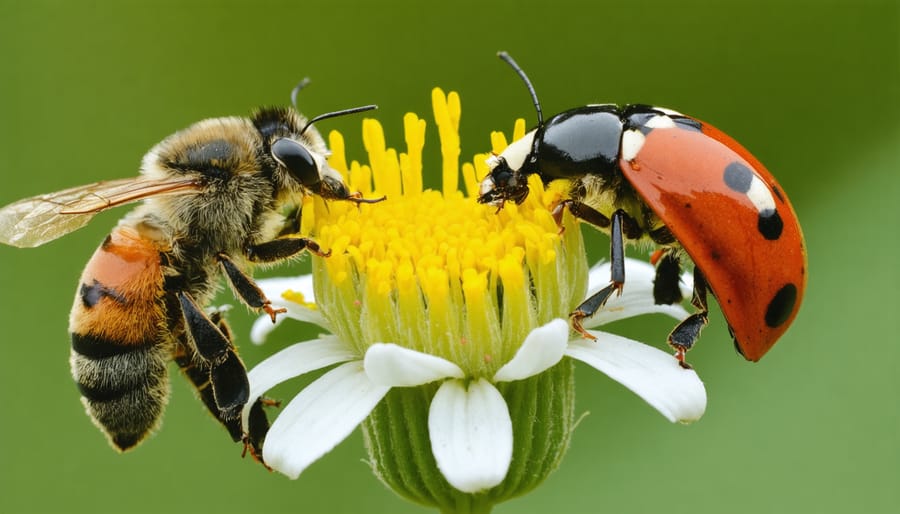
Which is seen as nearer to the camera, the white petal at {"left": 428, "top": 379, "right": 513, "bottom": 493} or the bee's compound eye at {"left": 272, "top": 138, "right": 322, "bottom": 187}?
the white petal at {"left": 428, "top": 379, "right": 513, "bottom": 493}

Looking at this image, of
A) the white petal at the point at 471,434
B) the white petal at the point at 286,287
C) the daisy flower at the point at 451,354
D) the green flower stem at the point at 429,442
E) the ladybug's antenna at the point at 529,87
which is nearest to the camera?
the white petal at the point at 471,434

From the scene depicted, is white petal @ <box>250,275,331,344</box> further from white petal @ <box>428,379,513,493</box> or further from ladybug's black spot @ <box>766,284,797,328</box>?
ladybug's black spot @ <box>766,284,797,328</box>

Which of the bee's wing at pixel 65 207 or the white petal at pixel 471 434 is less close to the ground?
the bee's wing at pixel 65 207

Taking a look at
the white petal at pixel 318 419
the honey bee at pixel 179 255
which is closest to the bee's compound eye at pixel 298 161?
the honey bee at pixel 179 255

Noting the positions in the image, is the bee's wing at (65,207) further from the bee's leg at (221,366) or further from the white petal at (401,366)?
the white petal at (401,366)

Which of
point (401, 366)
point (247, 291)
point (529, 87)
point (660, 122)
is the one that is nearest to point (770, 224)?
point (660, 122)

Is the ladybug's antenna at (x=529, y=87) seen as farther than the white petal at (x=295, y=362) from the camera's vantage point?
Yes

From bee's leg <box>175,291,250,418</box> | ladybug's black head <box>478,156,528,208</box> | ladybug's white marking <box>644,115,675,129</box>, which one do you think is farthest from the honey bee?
ladybug's white marking <box>644,115,675,129</box>
